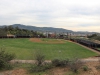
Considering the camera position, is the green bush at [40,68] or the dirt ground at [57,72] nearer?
the dirt ground at [57,72]

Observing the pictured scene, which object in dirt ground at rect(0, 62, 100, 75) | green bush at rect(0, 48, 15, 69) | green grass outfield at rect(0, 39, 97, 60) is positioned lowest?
dirt ground at rect(0, 62, 100, 75)

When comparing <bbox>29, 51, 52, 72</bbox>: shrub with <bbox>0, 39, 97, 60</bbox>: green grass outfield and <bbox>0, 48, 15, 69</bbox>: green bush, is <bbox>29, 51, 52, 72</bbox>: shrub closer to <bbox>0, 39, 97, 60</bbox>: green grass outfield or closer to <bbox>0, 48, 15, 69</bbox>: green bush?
<bbox>0, 48, 15, 69</bbox>: green bush

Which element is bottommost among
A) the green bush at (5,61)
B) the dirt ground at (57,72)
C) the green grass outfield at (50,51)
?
the dirt ground at (57,72)

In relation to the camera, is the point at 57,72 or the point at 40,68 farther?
the point at 40,68

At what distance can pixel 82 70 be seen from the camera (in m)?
18.5

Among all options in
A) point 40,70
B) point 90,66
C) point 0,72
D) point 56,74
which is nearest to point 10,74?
point 0,72

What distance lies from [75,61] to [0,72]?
690 cm

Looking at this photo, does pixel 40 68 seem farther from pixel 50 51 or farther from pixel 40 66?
pixel 50 51

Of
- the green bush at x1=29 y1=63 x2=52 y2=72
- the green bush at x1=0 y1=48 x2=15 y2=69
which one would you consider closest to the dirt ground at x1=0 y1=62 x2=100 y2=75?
the green bush at x1=29 y1=63 x2=52 y2=72

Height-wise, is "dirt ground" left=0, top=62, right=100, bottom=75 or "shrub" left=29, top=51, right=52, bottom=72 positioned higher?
"shrub" left=29, top=51, right=52, bottom=72

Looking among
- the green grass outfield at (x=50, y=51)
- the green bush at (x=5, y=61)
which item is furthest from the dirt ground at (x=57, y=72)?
the green grass outfield at (x=50, y=51)

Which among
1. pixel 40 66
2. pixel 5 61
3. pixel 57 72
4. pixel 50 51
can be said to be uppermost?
pixel 5 61

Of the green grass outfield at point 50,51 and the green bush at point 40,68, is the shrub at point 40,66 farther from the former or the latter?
the green grass outfield at point 50,51

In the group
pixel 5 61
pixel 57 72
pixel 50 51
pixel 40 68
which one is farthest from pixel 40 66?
pixel 50 51
